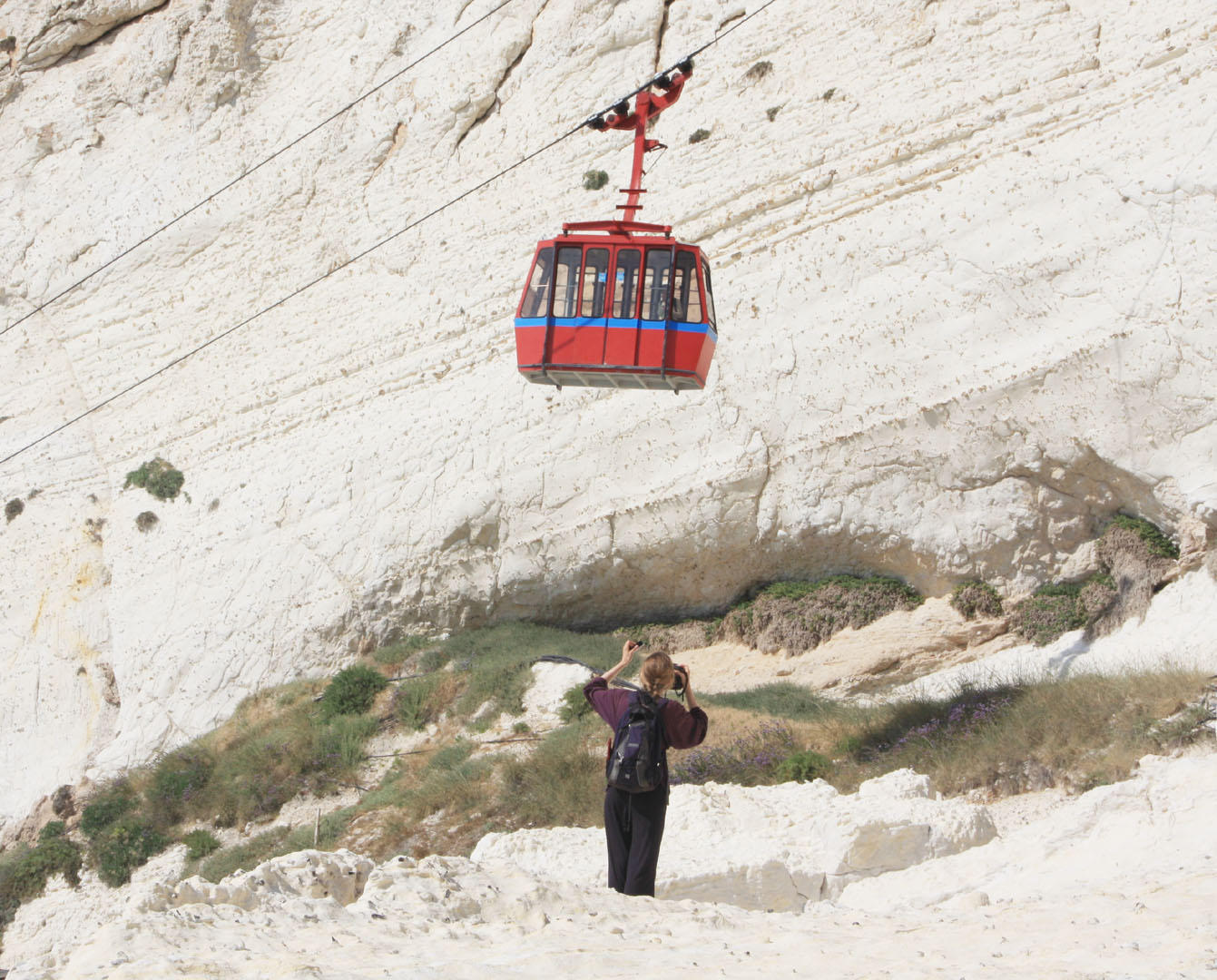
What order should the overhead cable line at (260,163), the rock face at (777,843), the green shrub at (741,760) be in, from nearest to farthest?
the rock face at (777,843) → the green shrub at (741,760) → the overhead cable line at (260,163)

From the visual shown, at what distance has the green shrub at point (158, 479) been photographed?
880 inches

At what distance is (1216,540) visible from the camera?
1360cm

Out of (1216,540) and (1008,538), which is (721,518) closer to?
(1008,538)

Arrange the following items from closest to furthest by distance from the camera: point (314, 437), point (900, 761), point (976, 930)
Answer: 1. point (976, 930)
2. point (900, 761)
3. point (314, 437)

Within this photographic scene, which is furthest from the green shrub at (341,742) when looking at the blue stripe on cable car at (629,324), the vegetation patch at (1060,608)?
the vegetation patch at (1060,608)

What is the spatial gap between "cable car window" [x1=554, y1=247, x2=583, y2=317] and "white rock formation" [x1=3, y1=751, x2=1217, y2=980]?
7450 millimetres

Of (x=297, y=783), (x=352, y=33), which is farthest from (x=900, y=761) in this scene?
(x=352, y=33)

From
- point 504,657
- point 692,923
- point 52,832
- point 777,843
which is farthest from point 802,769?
point 52,832

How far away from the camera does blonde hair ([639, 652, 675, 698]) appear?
5695 millimetres

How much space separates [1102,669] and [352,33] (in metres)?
21.1

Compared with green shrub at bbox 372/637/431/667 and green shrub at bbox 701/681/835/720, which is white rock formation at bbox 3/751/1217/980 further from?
green shrub at bbox 372/637/431/667

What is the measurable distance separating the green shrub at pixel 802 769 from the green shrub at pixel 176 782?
29.8 feet

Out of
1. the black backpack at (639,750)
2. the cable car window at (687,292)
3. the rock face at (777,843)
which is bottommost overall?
the rock face at (777,843)

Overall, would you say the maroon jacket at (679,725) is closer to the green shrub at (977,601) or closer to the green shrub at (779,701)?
the green shrub at (779,701)
